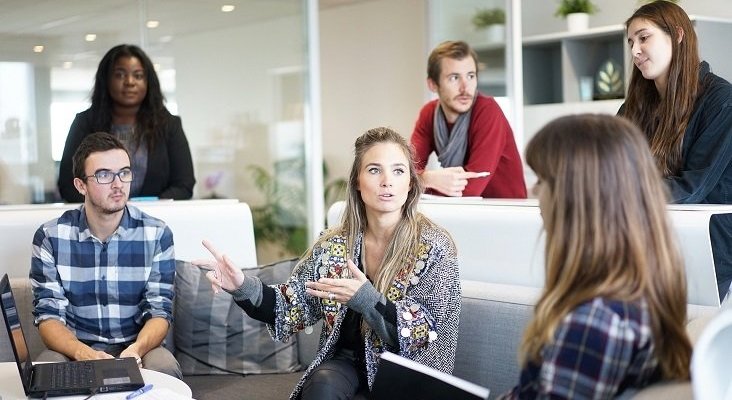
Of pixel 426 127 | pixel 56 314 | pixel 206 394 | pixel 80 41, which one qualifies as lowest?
pixel 206 394

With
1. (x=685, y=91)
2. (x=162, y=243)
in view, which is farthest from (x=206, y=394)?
(x=685, y=91)

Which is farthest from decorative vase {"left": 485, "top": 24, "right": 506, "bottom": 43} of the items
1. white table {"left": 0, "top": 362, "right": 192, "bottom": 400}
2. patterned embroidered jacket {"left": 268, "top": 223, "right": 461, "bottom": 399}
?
white table {"left": 0, "top": 362, "right": 192, "bottom": 400}

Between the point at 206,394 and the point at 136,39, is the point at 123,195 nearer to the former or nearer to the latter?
the point at 206,394

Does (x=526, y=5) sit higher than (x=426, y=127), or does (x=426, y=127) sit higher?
(x=526, y=5)

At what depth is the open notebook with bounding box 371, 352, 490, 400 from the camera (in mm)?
1930

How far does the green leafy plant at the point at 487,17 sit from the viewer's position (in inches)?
244

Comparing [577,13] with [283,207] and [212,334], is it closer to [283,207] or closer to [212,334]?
[283,207]

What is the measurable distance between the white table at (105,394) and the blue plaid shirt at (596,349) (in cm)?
110

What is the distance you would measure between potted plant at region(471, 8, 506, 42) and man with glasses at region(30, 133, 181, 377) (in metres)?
3.54

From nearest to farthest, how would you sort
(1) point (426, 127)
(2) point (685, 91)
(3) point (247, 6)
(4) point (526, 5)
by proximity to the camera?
(2) point (685, 91)
(1) point (426, 127)
(3) point (247, 6)
(4) point (526, 5)

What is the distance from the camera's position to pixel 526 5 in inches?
273

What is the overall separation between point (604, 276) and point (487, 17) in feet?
16.2

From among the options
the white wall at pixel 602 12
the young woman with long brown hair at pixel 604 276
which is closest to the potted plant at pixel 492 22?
the white wall at pixel 602 12

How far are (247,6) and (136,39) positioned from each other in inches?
28.0
